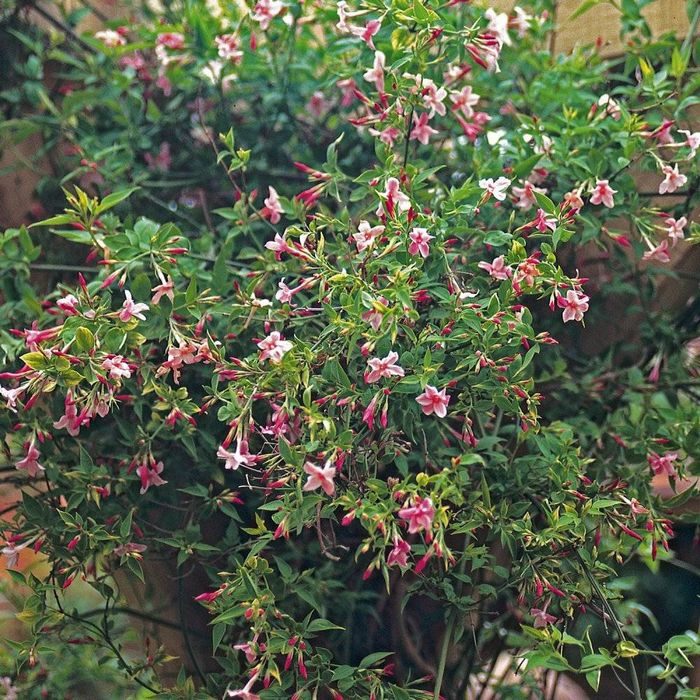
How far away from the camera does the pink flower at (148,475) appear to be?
93 centimetres

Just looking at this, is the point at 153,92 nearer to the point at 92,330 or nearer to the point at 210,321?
the point at 210,321

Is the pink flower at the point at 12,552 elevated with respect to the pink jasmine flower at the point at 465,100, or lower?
lower

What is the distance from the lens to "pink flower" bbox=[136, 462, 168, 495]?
93cm

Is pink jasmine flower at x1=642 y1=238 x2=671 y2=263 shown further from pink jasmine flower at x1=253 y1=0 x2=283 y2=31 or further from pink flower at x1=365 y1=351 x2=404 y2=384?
pink jasmine flower at x1=253 y1=0 x2=283 y2=31

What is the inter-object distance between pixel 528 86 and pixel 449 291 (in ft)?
1.74

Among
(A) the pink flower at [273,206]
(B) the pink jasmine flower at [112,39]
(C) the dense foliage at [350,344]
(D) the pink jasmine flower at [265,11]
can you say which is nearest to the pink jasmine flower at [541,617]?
(C) the dense foliage at [350,344]

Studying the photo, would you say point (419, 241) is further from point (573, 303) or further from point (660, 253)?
point (660, 253)

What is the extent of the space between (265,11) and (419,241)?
0.47 m

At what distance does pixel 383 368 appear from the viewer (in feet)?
2.56

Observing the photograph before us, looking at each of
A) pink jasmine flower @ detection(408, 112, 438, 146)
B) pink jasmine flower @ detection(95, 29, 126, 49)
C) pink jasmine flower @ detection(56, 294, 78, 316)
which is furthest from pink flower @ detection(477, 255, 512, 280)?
pink jasmine flower @ detection(95, 29, 126, 49)

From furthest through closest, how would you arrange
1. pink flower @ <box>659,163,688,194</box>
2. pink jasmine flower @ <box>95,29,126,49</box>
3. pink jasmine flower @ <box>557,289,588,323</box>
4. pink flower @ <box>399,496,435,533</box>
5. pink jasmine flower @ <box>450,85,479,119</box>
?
pink jasmine flower @ <box>95,29,126,49</box> → pink jasmine flower @ <box>450,85,479,119</box> → pink flower @ <box>659,163,688,194</box> → pink jasmine flower @ <box>557,289,588,323</box> → pink flower @ <box>399,496,435,533</box>

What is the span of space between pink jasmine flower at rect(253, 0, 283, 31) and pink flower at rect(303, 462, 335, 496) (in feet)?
2.10

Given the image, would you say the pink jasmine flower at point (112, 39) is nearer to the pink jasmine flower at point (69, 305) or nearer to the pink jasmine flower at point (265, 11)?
the pink jasmine flower at point (265, 11)

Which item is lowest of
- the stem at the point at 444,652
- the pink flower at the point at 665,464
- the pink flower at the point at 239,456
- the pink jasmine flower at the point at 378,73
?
the stem at the point at 444,652
